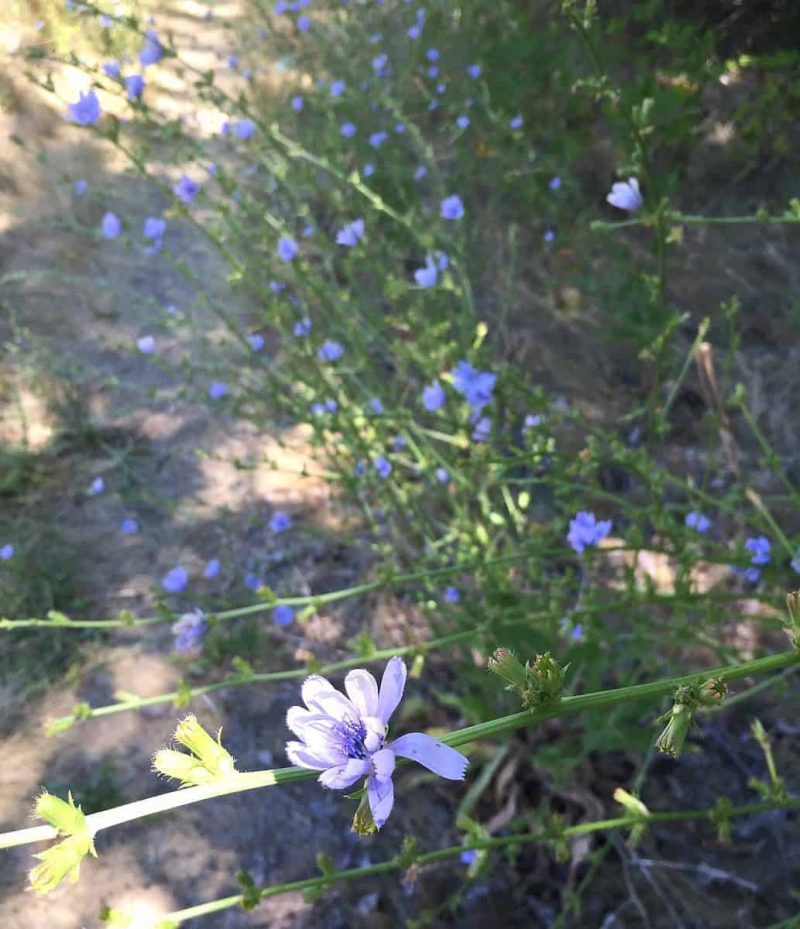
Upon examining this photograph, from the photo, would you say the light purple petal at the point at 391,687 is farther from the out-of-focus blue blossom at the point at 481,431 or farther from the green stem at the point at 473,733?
the out-of-focus blue blossom at the point at 481,431

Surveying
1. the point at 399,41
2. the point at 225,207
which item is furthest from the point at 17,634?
the point at 399,41

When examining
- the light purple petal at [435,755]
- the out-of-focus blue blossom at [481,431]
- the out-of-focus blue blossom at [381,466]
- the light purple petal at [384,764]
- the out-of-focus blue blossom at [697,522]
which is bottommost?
the out-of-focus blue blossom at [381,466]

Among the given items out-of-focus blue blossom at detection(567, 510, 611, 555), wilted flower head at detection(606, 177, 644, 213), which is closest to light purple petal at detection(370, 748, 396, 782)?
out-of-focus blue blossom at detection(567, 510, 611, 555)

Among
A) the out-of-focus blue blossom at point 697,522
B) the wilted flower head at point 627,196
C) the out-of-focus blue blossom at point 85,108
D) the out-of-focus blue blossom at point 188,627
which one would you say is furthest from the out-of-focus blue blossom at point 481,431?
the out-of-focus blue blossom at point 85,108

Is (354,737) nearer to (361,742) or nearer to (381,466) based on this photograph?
(361,742)

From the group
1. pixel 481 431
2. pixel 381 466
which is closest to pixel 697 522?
pixel 481 431

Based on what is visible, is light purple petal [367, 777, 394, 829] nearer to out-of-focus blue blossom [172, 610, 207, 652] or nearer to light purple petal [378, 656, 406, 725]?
light purple petal [378, 656, 406, 725]

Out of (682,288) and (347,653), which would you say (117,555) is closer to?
(347,653)

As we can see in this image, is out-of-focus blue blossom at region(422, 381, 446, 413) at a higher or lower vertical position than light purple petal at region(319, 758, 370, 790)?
lower
